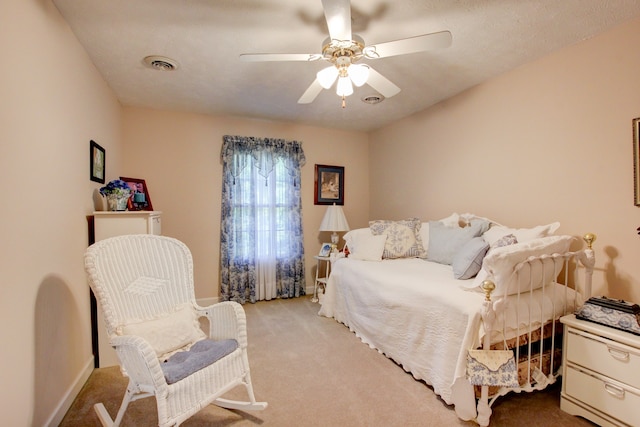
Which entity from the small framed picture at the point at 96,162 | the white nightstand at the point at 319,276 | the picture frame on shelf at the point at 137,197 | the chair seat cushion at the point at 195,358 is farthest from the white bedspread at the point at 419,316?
the small framed picture at the point at 96,162

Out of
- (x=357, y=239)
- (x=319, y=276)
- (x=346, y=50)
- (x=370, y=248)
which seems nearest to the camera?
(x=346, y=50)

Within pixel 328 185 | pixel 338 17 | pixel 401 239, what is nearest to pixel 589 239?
pixel 401 239

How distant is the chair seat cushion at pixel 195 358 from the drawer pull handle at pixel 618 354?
2.04 m

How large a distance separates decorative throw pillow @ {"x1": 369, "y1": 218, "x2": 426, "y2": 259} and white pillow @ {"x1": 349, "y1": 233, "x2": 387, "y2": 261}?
53 millimetres

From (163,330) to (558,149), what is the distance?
3.07 m

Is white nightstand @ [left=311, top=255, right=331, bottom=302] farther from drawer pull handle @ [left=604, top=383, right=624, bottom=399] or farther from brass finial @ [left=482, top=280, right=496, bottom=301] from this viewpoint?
drawer pull handle @ [left=604, top=383, right=624, bottom=399]

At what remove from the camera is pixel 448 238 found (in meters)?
2.96

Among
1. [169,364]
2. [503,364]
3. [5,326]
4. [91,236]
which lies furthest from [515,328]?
[91,236]

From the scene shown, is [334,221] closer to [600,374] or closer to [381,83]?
[381,83]

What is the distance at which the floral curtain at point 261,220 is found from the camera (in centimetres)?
394

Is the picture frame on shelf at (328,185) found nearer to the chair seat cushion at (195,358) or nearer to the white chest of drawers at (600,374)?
the chair seat cushion at (195,358)

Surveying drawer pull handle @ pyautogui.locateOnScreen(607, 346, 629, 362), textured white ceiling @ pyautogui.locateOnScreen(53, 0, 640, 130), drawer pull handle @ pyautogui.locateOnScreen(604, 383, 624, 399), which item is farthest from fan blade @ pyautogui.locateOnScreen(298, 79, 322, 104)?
drawer pull handle @ pyautogui.locateOnScreen(604, 383, 624, 399)

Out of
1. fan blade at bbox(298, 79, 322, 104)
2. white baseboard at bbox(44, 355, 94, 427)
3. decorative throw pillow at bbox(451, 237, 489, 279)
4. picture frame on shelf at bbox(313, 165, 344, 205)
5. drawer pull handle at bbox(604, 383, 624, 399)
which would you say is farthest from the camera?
picture frame on shelf at bbox(313, 165, 344, 205)

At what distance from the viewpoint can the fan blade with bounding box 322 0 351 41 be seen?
148 centimetres
